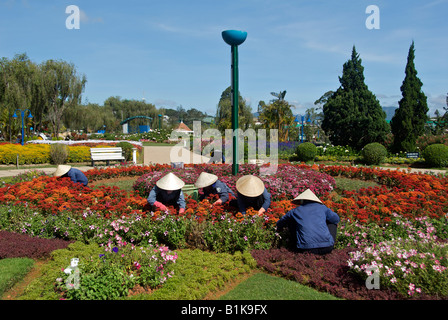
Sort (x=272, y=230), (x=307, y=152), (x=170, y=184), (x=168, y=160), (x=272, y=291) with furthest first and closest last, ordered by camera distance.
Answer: (x=168, y=160)
(x=307, y=152)
(x=170, y=184)
(x=272, y=230)
(x=272, y=291)

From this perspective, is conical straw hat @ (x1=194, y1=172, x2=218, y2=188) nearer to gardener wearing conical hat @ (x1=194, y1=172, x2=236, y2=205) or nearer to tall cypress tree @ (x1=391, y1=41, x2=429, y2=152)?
gardener wearing conical hat @ (x1=194, y1=172, x2=236, y2=205)

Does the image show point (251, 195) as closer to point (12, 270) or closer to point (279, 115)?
point (12, 270)

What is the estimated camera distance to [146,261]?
3717mm

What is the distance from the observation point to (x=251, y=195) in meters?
4.92

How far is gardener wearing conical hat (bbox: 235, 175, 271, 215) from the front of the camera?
196 inches

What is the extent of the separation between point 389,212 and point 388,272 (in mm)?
2126

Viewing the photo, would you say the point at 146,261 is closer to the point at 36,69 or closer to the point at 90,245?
the point at 90,245

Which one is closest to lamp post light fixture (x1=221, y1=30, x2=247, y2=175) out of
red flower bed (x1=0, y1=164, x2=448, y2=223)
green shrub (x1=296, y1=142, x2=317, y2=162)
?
red flower bed (x1=0, y1=164, x2=448, y2=223)

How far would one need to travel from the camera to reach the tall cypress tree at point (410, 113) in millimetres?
18406

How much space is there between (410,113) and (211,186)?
652 inches

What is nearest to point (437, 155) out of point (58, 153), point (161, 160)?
point (161, 160)
